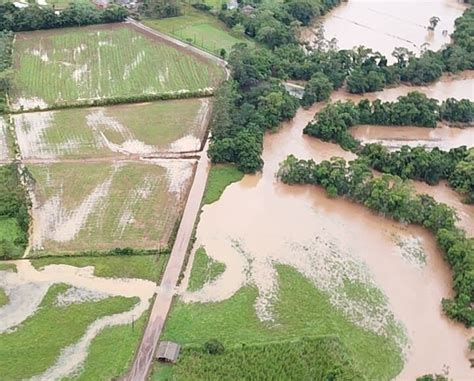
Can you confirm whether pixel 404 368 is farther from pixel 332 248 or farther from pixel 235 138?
pixel 235 138

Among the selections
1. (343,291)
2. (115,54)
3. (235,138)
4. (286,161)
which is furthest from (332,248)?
(115,54)

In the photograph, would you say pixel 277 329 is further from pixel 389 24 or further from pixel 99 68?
pixel 389 24

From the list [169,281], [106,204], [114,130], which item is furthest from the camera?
[114,130]

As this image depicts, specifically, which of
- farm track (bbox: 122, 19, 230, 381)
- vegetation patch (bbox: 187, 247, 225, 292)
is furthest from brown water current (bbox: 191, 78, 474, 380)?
farm track (bbox: 122, 19, 230, 381)

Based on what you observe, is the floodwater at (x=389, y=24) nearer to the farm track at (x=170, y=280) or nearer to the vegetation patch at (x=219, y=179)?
the vegetation patch at (x=219, y=179)

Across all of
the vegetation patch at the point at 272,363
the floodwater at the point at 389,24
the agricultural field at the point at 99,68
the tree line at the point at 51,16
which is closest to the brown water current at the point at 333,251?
the vegetation patch at the point at 272,363

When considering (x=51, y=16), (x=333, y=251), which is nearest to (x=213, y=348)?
(x=333, y=251)

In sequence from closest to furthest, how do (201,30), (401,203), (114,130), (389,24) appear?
1. (401,203)
2. (114,130)
3. (201,30)
4. (389,24)
